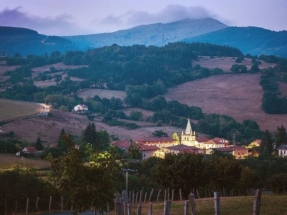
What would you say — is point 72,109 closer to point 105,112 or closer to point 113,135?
point 105,112

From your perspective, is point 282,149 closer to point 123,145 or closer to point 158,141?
point 158,141

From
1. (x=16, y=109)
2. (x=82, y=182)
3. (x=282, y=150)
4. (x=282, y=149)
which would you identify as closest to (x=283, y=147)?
(x=282, y=149)

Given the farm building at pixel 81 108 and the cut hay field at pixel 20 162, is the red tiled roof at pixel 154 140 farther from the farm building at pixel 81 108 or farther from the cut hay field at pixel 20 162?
the cut hay field at pixel 20 162

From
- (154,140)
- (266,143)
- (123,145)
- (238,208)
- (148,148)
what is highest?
(238,208)

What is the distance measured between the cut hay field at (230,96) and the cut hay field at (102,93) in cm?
1457

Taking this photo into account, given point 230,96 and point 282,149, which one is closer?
point 282,149

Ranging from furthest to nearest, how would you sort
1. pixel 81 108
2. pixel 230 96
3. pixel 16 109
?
pixel 230 96 < pixel 81 108 < pixel 16 109

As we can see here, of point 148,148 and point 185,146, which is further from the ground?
point 148,148

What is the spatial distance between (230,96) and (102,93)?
125 feet

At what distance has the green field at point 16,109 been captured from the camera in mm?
100938

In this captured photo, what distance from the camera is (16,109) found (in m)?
111

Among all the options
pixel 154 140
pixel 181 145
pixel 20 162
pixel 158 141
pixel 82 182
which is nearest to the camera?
pixel 82 182

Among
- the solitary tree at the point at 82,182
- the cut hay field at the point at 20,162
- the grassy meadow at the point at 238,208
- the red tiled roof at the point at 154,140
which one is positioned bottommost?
the red tiled roof at the point at 154,140

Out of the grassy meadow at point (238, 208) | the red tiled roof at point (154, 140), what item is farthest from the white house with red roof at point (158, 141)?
the grassy meadow at point (238, 208)
